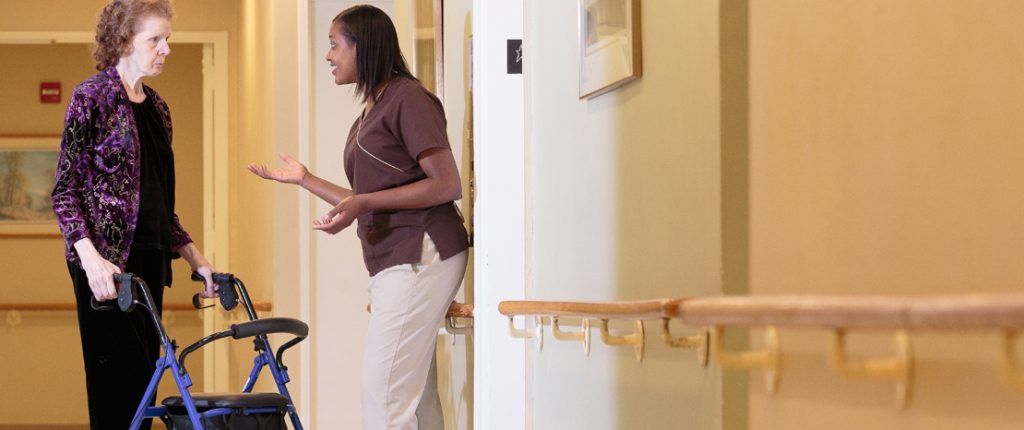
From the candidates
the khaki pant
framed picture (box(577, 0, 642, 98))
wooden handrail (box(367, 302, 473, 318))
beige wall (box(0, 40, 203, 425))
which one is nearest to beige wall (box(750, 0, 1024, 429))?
framed picture (box(577, 0, 642, 98))

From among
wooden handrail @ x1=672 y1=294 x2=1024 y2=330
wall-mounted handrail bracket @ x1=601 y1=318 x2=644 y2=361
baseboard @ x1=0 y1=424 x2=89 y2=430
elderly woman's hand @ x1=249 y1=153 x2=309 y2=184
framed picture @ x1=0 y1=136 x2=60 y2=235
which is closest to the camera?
wooden handrail @ x1=672 y1=294 x2=1024 y2=330

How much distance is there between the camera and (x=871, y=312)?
1.05 m

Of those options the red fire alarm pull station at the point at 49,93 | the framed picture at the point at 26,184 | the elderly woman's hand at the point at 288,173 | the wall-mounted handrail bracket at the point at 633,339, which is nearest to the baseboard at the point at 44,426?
the framed picture at the point at 26,184

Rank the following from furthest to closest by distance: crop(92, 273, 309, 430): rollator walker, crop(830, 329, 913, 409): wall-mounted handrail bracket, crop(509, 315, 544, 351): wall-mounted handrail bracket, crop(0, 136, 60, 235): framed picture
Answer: crop(0, 136, 60, 235): framed picture → crop(92, 273, 309, 430): rollator walker → crop(509, 315, 544, 351): wall-mounted handrail bracket → crop(830, 329, 913, 409): wall-mounted handrail bracket

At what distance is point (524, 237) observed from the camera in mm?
2955

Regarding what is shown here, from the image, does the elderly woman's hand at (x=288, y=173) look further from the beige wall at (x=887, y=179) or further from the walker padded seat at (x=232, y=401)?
the beige wall at (x=887, y=179)

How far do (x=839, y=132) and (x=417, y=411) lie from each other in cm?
236

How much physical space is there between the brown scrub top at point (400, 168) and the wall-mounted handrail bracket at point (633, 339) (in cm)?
134

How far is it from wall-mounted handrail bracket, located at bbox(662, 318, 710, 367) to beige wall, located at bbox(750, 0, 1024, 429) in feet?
0.27

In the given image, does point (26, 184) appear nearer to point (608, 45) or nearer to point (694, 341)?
point (608, 45)

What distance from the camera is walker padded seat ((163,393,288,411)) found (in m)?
3.00

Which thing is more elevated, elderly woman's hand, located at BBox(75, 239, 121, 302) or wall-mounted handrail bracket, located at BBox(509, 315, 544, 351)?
elderly woman's hand, located at BBox(75, 239, 121, 302)

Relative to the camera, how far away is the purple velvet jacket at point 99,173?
309 cm

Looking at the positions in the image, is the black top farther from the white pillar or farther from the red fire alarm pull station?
the red fire alarm pull station
